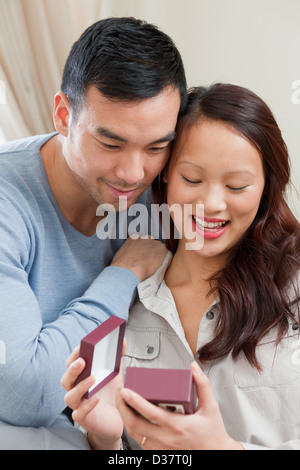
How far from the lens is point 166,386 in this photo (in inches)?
38.4

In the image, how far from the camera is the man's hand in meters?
1.59

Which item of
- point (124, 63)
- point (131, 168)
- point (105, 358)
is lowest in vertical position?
point (105, 358)

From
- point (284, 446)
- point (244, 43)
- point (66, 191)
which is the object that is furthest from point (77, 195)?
point (244, 43)

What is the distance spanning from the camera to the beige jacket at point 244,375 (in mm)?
1273

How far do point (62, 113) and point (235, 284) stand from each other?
64 centimetres

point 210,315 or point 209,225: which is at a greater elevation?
point 209,225

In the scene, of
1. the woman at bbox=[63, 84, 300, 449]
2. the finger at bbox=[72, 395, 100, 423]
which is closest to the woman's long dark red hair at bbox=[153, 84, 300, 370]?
the woman at bbox=[63, 84, 300, 449]

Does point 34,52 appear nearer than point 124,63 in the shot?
No

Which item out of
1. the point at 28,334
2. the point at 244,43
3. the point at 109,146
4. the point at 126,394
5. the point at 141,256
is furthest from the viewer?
the point at 244,43

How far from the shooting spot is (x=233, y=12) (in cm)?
216

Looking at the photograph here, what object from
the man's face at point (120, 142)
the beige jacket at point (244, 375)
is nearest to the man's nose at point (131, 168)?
the man's face at point (120, 142)

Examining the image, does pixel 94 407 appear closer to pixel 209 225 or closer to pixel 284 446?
pixel 284 446

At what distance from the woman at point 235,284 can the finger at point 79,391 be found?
0.10m

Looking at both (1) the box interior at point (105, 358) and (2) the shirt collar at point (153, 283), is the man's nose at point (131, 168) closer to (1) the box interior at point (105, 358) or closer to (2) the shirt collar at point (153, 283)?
(2) the shirt collar at point (153, 283)
